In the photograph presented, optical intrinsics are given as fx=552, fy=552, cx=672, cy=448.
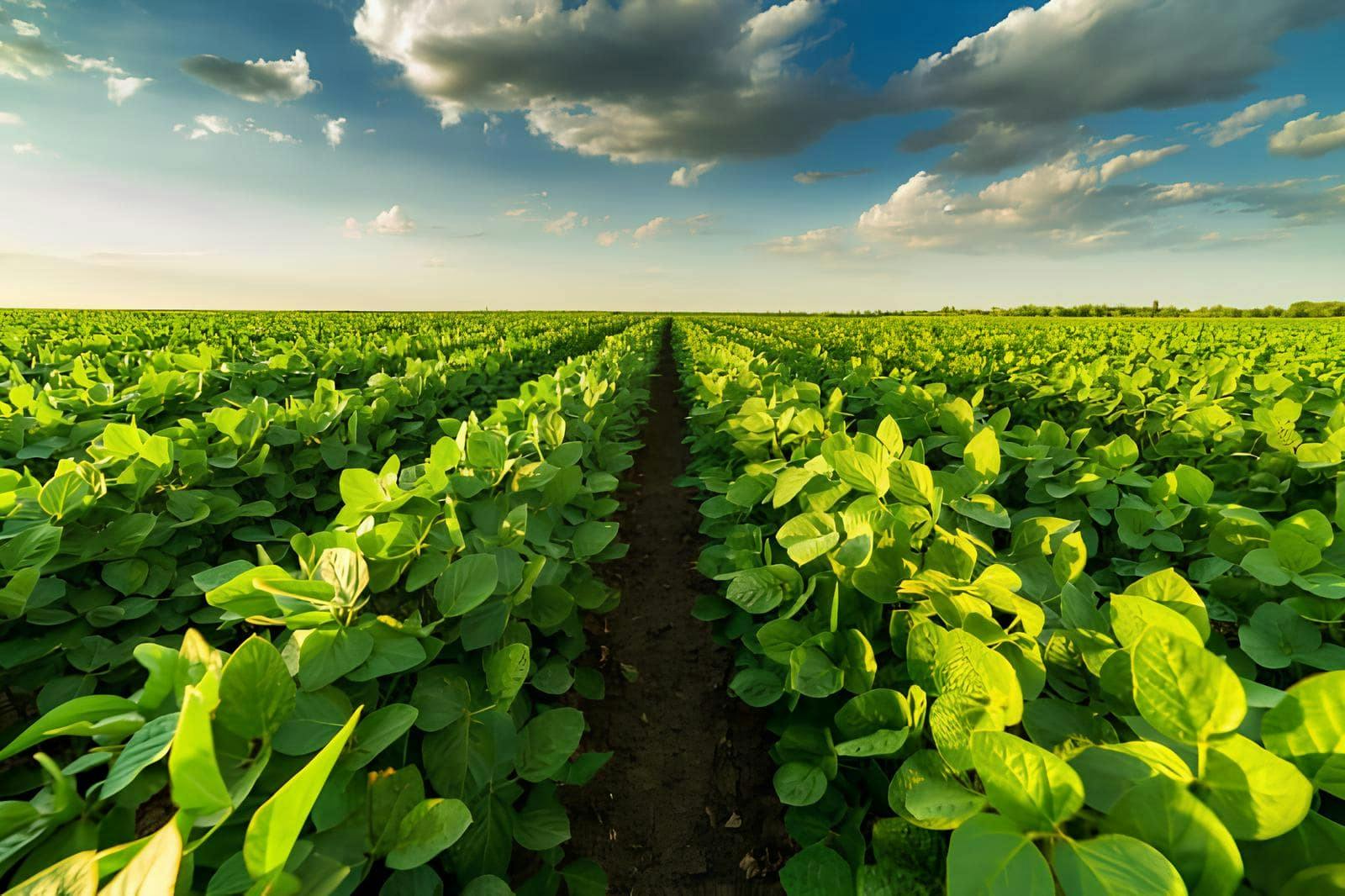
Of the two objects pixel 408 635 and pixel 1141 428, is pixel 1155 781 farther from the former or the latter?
pixel 1141 428

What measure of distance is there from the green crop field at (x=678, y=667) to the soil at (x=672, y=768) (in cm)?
2

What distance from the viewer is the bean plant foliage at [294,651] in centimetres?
72

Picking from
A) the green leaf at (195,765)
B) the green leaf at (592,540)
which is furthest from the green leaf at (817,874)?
the green leaf at (195,765)

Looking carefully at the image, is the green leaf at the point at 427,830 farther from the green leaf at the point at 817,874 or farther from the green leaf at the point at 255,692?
the green leaf at the point at 817,874

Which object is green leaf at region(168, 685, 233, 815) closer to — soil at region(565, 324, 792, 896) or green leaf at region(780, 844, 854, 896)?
green leaf at region(780, 844, 854, 896)

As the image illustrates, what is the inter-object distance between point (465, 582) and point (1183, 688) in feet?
4.06

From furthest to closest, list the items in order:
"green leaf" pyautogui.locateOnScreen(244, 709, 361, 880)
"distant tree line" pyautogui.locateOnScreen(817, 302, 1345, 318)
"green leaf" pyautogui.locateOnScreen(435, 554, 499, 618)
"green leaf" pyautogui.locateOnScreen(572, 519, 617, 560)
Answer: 1. "distant tree line" pyautogui.locateOnScreen(817, 302, 1345, 318)
2. "green leaf" pyautogui.locateOnScreen(572, 519, 617, 560)
3. "green leaf" pyautogui.locateOnScreen(435, 554, 499, 618)
4. "green leaf" pyautogui.locateOnScreen(244, 709, 361, 880)

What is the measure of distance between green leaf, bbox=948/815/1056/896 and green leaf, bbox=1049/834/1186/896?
0.10 ft

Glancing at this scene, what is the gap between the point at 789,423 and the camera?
8.59ft

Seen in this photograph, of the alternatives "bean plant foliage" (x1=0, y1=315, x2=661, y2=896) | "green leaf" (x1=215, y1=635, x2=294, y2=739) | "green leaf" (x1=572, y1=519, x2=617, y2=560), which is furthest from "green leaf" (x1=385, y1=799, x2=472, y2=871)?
"green leaf" (x1=572, y1=519, x2=617, y2=560)

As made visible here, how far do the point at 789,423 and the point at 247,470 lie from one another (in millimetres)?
2606

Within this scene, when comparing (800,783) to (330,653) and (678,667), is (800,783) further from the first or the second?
(678,667)

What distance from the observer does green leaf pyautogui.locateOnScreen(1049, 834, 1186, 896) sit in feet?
1.92

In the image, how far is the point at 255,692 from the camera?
818 millimetres
